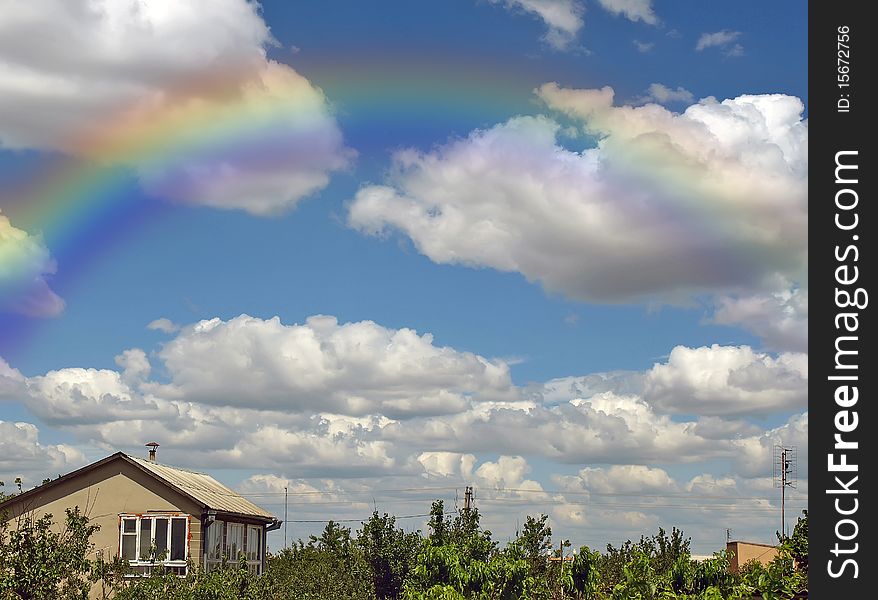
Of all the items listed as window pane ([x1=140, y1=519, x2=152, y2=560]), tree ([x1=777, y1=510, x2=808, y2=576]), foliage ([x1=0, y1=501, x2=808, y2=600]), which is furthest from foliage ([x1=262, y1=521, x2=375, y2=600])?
tree ([x1=777, y1=510, x2=808, y2=576])

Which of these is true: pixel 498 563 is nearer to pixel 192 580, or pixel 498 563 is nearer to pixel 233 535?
pixel 192 580

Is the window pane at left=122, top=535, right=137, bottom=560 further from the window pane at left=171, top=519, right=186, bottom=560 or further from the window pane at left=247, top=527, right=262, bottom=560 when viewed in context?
the window pane at left=247, top=527, right=262, bottom=560

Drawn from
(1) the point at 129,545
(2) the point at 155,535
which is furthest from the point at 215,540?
(1) the point at 129,545

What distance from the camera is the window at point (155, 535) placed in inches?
1973

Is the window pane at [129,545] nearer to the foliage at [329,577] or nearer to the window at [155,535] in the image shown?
the window at [155,535]

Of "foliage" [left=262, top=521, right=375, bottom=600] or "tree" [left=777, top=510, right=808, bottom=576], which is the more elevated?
"tree" [left=777, top=510, right=808, bottom=576]

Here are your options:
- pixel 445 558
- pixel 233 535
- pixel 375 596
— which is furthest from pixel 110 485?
pixel 445 558

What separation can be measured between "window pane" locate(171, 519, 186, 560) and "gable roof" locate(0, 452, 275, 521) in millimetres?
1302

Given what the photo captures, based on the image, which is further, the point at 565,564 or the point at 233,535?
the point at 233,535

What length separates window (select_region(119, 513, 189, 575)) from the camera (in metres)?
50.1

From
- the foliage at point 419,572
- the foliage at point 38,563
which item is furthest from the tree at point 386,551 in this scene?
the foliage at point 38,563

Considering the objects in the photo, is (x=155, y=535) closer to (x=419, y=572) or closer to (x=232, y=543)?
(x=232, y=543)

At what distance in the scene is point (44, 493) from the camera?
51719 millimetres
